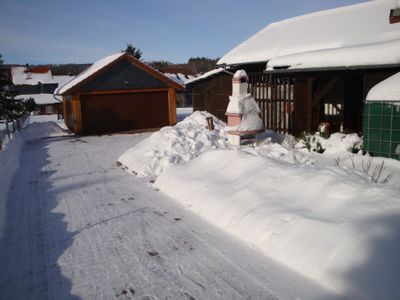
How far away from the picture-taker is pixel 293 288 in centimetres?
351

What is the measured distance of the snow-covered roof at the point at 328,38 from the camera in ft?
32.9

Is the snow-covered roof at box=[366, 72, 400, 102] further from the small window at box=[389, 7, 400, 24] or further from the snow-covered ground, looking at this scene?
the small window at box=[389, 7, 400, 24]

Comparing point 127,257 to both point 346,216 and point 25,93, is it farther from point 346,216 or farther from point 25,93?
point 25,93

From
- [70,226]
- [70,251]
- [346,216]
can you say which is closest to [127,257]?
[70,251]

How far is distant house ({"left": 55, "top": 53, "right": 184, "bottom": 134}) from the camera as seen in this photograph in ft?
58.7

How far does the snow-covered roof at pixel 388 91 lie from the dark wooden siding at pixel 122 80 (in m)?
13.4

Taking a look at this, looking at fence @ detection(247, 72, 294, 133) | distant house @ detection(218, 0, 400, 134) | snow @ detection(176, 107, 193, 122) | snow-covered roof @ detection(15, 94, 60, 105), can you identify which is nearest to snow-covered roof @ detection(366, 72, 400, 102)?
distant house @ detection(218, 0, 400, 134)

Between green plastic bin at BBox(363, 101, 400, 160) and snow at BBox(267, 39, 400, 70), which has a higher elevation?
snow at BBox(267, 39, 400, 70)

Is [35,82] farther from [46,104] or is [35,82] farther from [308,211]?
[308,211]

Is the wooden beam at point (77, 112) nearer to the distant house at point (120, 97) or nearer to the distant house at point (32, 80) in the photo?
the distant house at point (120, 97)

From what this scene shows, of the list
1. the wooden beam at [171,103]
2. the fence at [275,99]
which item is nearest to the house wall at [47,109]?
the wooden beam at [171,103]

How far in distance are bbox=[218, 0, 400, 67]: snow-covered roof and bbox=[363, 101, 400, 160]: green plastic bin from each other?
1.39 metres

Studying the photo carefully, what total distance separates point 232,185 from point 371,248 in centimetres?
288

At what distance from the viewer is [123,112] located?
19.0m
